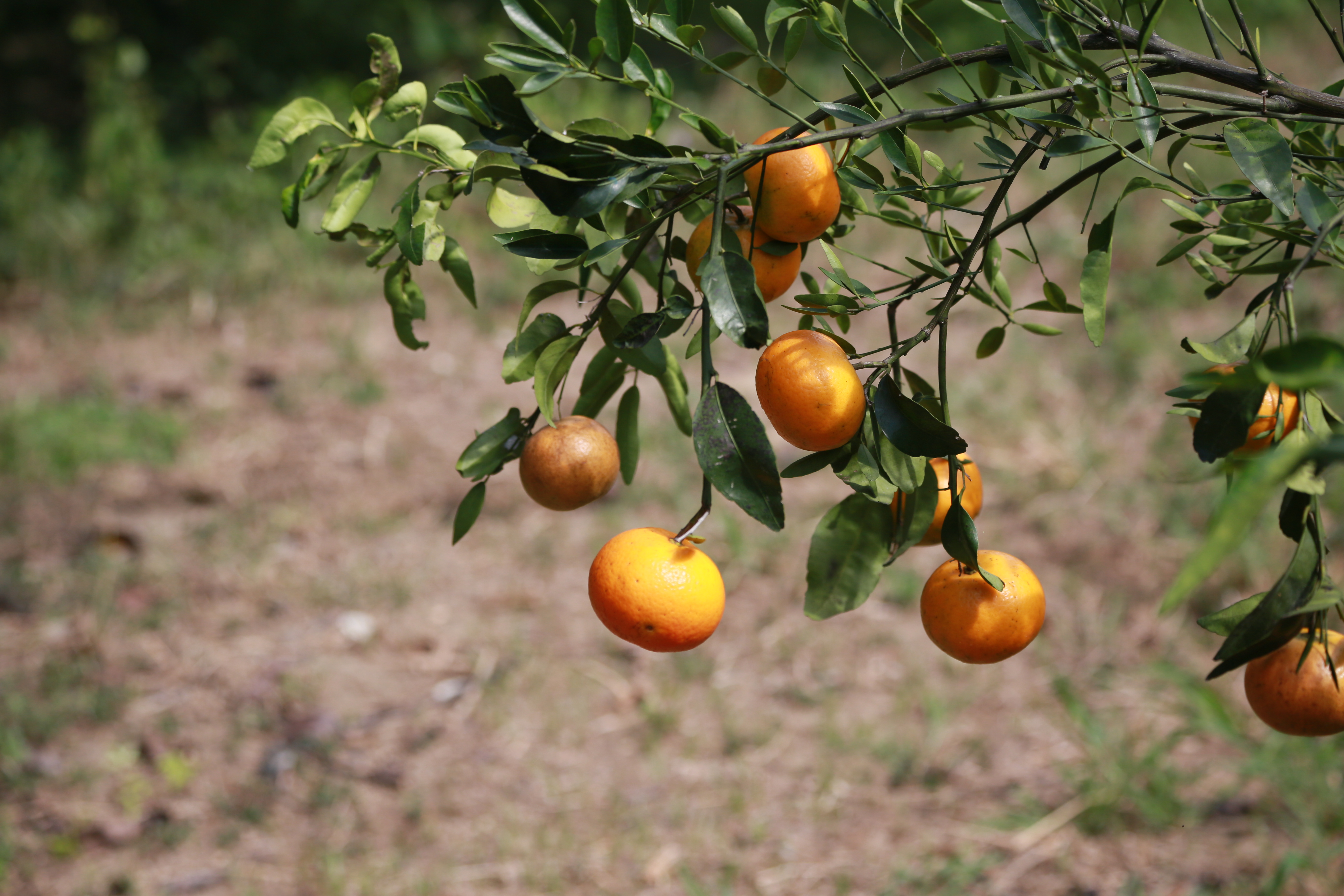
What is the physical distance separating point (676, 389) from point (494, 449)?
0.43 ft

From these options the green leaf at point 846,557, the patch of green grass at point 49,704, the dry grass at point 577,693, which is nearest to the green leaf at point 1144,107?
the green leaf at point 846,557

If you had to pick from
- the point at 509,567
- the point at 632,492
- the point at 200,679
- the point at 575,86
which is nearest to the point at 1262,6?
the point at 575,86

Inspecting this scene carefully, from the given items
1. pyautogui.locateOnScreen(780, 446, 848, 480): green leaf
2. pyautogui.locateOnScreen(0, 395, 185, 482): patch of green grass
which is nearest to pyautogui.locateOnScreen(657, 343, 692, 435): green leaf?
pyautogui.locateOnScreen(780, 446, 848, 480): green leaf

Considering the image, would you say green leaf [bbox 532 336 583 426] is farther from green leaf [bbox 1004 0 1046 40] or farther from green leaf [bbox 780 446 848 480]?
green leaf [bbox 1004 0 1046 40]

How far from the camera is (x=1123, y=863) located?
1.40 metres

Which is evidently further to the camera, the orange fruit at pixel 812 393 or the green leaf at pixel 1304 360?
the orange fruit at pixel 812 393

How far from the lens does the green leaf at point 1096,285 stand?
57 cm

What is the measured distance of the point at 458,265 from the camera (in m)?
0.63

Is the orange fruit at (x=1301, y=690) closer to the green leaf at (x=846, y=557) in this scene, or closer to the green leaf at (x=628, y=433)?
the green leaf at (x=846, y=557)

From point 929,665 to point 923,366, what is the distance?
97 centimetres

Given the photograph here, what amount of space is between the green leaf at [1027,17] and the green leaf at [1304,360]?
30 cm

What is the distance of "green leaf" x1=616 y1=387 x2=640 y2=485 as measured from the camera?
691 millimetres

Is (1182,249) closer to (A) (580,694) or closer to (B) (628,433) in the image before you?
(B) (628,433)

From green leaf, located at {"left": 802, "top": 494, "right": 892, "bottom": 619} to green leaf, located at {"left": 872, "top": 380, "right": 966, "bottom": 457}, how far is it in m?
0.07
